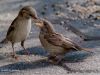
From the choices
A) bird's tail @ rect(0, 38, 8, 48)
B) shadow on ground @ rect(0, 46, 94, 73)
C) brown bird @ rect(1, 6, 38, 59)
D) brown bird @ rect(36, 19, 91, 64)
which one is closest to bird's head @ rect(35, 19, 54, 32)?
brown bird @ rect(36, 19, 91, 64)

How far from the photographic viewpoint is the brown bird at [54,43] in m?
6.31

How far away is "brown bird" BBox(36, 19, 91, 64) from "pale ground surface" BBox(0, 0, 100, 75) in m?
0.17

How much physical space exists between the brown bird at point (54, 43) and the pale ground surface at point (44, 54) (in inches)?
6.8

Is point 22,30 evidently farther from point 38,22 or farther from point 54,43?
point 54,43

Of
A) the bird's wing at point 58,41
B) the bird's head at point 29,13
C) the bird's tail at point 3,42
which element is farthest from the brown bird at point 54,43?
the bird's tail at point 3,42

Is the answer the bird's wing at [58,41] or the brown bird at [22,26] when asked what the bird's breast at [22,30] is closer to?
the brown bird at [22,26]

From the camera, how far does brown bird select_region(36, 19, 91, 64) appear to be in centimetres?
631

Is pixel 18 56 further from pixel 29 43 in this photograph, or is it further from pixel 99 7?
pixel 99 7

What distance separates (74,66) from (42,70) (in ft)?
1.40

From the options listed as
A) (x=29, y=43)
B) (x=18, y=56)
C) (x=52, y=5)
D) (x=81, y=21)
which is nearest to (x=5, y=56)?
(x=18, y=56)

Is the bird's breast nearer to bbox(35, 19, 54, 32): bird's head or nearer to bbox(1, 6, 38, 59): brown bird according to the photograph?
bbox(1, 6, 38, 59): brown bird

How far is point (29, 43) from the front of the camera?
725 cm

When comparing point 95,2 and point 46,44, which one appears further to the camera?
point 95,2

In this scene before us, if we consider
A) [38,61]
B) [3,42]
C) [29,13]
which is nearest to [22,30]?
[29,13]
